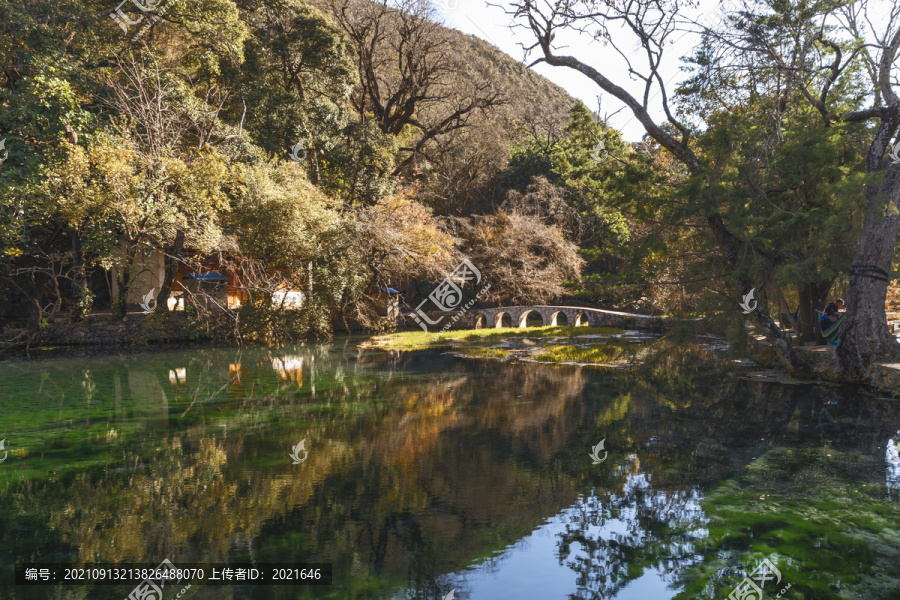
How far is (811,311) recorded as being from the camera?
15539mm

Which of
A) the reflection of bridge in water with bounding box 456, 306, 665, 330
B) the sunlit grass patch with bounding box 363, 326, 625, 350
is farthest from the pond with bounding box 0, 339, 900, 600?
the reflection of bridge in water with bounding box 456, 306, 665, 330

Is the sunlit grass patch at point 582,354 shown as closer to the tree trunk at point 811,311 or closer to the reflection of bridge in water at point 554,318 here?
the tree trunk at point 811,311

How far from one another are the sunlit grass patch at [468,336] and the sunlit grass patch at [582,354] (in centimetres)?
342

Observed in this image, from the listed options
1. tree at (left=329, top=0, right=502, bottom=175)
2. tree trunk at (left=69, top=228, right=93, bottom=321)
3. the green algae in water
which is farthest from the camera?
tree at (left=329, top=0, right=502, bottom=175)

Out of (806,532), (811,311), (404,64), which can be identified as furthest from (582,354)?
(404,64)

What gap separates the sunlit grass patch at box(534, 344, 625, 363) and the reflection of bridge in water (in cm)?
655

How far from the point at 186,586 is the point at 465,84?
103 feet

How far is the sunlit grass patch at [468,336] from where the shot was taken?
69.3 ft

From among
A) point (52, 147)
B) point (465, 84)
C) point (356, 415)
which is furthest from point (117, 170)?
point (465, 84)

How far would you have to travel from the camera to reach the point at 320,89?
26391 millimetres

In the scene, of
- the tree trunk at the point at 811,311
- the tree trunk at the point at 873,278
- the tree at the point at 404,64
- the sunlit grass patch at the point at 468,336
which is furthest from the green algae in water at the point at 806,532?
the tree at the point at 404,64

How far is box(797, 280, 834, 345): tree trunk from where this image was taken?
49.6ft

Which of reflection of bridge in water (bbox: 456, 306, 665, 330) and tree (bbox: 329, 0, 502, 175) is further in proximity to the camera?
tree (bbox: 329, 0, 502, 175)

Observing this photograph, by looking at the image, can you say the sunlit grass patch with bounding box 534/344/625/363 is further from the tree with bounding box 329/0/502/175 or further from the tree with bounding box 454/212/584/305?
the tree with bounding box 329/0/502/175
